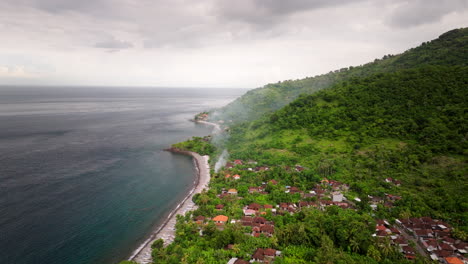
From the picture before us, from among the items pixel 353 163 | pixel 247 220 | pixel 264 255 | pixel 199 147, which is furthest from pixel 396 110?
pixel 264 255

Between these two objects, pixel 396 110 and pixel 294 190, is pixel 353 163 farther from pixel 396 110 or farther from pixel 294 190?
pixel 396 110

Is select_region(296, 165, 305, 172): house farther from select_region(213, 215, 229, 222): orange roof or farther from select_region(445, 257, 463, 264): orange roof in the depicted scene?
select_region(445, 257, 463, 264): orange roof

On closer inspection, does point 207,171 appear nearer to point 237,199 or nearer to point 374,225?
point 237,199

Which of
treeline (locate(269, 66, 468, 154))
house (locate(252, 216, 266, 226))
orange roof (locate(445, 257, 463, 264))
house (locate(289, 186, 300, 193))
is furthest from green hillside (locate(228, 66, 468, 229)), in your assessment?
house (locate(252, 216, 266, 226))

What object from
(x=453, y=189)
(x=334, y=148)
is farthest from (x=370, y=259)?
(x=334, y=148)

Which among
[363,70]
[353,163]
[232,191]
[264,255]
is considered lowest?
[264,255]

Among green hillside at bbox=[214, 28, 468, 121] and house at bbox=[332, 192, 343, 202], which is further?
green hillside at bbox=[214, 28, 468, 121]
